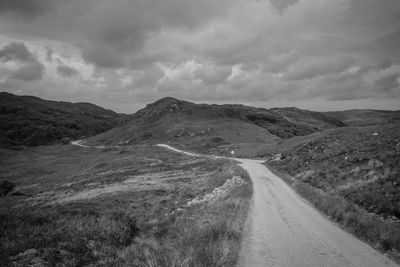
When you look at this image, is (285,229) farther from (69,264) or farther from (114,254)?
(69,264)

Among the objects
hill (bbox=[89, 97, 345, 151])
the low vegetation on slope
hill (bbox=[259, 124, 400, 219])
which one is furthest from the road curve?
hill (bbox=[89, 97, 345, 151])

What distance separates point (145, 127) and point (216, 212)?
15754 centimetres

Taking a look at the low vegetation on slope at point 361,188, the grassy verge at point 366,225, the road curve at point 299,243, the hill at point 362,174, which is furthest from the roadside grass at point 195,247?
the hill at point 362,174

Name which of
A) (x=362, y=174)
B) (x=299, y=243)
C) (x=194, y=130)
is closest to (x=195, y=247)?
(x=299, y=243)

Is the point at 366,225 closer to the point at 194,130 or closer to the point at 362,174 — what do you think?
the point at 362,174

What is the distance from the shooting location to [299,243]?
9.16m

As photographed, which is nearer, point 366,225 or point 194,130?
point 366,225

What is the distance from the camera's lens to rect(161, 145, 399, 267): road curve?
776cm

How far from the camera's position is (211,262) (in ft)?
23.1

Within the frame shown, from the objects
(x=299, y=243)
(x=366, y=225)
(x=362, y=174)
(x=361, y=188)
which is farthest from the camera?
(x=362, y=174)

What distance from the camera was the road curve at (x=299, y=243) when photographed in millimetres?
7758

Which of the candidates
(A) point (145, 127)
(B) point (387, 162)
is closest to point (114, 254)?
(B) point (387, 162)

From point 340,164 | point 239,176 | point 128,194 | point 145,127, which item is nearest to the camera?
point 340,164

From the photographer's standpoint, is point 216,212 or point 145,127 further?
point 145,127
